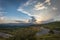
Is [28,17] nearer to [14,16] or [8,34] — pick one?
[14,16]

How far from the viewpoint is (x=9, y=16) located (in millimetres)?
2643

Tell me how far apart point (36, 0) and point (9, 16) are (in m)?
0.54

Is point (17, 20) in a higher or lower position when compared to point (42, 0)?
lower

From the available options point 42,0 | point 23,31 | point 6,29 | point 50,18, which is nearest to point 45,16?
point 50,18

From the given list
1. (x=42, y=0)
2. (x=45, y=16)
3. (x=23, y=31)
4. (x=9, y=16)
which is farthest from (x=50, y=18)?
(x=9, y=16)

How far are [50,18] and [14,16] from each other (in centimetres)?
61

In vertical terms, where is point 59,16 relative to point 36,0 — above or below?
below

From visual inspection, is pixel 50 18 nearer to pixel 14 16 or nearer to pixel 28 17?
pixel 28 17

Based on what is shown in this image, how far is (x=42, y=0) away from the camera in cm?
275

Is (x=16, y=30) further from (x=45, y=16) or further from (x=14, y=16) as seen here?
(x=45, y=16)

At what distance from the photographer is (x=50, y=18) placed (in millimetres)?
2725

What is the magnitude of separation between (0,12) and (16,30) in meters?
0.40

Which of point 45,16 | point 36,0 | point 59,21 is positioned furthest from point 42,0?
point 59,21

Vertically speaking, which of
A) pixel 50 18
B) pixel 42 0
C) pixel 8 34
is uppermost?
pixel 42 0
